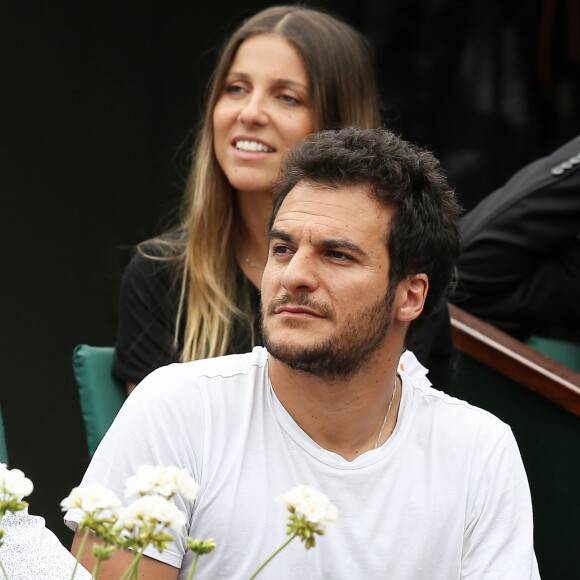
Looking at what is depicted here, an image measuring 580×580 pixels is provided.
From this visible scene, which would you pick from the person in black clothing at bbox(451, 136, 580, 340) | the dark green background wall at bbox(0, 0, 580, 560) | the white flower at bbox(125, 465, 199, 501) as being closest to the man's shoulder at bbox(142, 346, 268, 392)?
the white flower at bbox(125, 465, 199, 501)

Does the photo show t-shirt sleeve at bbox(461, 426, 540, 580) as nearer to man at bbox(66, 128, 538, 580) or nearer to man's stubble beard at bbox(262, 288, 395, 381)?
man at bbox(66, 128, 538, 580)

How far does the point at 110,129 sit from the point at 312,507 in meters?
3.04

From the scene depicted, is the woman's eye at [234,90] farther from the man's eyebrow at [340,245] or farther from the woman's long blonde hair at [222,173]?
the man's eyebrow at [340,245]

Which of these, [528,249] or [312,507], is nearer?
[312,507]

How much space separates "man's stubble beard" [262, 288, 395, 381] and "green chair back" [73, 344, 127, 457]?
0.86 meters

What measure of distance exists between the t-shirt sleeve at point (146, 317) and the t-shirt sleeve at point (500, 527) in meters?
1.01

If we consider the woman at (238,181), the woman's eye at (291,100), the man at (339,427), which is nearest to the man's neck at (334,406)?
the man at (339,427)

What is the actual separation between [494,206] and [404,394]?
111 cm

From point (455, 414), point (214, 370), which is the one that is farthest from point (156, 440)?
point (455, 414)

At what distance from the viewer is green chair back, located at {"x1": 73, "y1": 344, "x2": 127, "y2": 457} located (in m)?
2.67

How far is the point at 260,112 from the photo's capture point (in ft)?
9.36

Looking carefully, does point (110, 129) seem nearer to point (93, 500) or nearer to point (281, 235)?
point (281, 235)

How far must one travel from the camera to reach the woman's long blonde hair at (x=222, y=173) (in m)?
2.76

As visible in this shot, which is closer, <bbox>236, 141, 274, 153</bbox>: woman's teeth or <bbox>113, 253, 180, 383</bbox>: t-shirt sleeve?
<bbox>113, 253, 180, 383</bbox>: t-shirt sleeve
